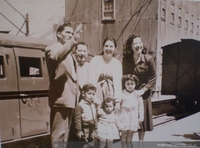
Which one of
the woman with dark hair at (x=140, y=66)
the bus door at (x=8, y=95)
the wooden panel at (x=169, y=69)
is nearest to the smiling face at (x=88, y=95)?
the woman with dark hair at (x=140, y=66)

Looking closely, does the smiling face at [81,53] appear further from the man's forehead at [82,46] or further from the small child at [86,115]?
the small child at [86,115]

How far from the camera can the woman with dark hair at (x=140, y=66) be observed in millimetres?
3014

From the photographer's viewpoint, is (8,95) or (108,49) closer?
(8,95)

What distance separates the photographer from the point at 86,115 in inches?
121

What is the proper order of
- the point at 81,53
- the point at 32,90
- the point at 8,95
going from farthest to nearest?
the point at 81,53 < the point at 32,90 < the point at 8,95

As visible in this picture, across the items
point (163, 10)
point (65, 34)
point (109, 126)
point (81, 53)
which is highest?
point (163, 10)

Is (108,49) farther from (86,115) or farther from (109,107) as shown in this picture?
(86,115)

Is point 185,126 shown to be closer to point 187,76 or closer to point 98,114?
point 187,76

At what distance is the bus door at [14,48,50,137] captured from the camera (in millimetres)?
2871

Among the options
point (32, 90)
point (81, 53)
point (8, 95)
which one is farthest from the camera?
point (81, 53)

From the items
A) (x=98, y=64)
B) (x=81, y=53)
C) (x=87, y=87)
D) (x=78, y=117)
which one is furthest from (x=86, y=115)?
(x=81, y=53)

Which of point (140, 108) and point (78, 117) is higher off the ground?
point (140, 108)

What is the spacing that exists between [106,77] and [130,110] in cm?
55

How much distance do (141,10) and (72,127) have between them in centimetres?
182
